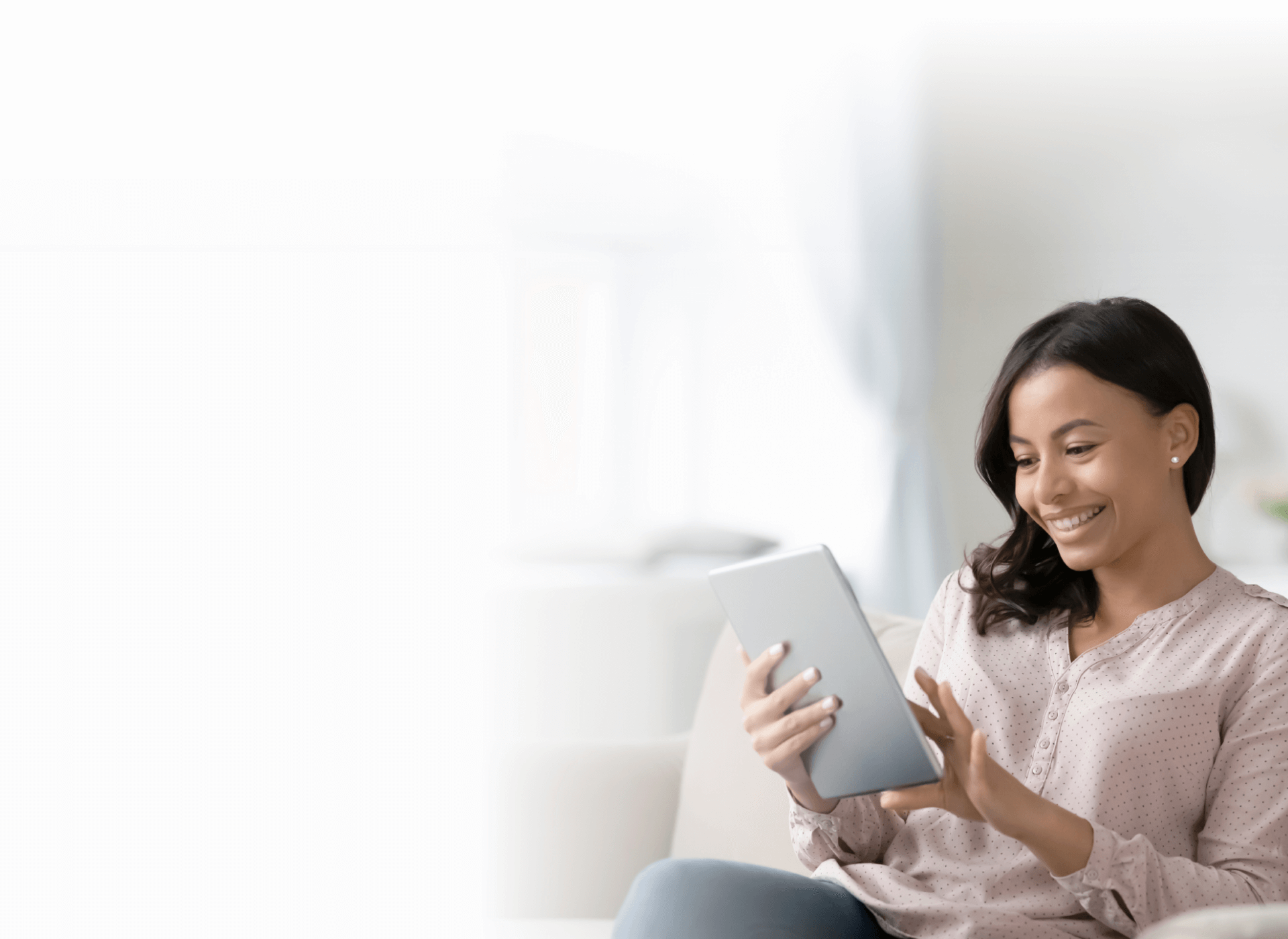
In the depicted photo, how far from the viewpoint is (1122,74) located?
1.94 metres

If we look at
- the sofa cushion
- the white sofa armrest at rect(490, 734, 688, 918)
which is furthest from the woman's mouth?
the white sofa armrest at rect(490, 734, 688, 918)

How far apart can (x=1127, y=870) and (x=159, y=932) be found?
6.10 feet

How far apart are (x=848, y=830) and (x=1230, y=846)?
1.02 ft

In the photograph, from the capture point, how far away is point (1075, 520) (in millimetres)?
979

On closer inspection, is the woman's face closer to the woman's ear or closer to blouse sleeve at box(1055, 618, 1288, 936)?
the woman's ear

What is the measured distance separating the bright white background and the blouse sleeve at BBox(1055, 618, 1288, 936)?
1258 millimetres

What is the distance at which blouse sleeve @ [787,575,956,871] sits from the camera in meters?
1.00

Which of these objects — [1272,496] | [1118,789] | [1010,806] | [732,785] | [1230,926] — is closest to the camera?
[1230,926]

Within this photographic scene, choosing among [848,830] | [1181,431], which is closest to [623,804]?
[848,830]

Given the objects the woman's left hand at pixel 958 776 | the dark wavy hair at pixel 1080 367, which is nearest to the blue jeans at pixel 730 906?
the woman's left hand at pixel 958 776

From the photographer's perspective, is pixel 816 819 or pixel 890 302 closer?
pixel 816 819

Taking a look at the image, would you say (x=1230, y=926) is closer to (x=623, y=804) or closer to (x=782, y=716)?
(x=782, y=716)

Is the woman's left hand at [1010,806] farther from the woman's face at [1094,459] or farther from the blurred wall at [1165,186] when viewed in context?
the blurred wall at [1165,186]

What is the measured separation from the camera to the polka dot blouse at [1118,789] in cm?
86
